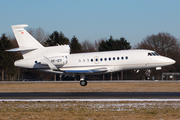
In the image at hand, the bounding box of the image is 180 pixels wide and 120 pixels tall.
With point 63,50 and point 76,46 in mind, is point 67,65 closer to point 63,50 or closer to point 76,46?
point 63,50

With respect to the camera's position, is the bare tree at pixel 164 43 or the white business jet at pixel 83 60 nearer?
the white business jet at pixel 83 60

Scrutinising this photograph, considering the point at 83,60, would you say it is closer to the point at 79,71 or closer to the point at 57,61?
the point at 79,71

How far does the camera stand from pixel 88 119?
1142 centimetres

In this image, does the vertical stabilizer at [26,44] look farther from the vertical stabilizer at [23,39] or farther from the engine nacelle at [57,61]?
the engine nacelle at [57,61]

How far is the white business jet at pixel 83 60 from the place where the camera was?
102 ft

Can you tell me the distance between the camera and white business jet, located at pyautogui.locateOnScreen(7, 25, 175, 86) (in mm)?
31086

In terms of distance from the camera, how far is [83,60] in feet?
105

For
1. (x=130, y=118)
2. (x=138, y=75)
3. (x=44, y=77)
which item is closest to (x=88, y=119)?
(x=130, y=118)

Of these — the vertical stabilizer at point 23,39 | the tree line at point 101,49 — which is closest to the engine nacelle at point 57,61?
the vertical stabilizer at point 23,39

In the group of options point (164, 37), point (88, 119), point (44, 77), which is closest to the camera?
point (88, 119)

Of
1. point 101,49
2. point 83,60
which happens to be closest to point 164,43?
point 101,49

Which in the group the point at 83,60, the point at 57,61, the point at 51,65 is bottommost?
the point at 51,65

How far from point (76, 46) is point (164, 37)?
1044 inches

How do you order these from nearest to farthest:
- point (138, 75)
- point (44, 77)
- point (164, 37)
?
point (138, 75) → point (44, 77) → point (164, 37)
